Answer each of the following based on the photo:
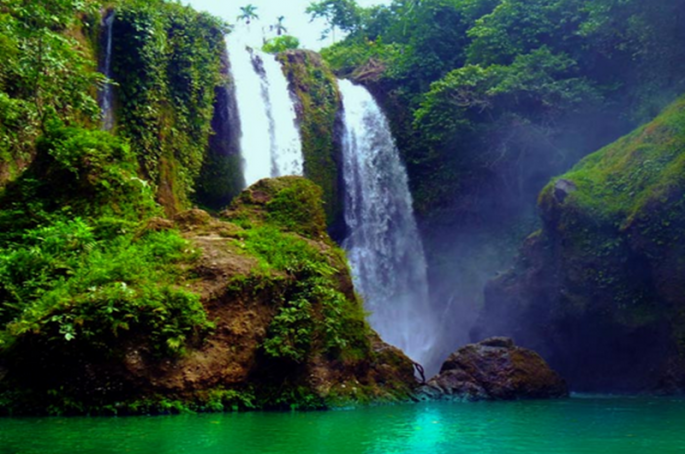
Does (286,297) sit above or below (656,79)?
below

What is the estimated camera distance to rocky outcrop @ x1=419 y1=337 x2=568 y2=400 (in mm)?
12117

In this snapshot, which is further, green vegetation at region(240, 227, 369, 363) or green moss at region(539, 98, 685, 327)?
green moss at region(539, 98, 685, 327)

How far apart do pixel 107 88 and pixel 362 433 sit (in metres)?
11.8

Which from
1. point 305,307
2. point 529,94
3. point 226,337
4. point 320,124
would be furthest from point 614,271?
point 320,124

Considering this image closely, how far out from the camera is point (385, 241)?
22562mm

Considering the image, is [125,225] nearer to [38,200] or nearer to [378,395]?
[38,200]

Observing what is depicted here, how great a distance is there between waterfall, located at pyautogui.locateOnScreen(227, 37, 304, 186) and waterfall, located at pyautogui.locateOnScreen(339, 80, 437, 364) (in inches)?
94.1

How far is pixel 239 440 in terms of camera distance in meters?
5.89

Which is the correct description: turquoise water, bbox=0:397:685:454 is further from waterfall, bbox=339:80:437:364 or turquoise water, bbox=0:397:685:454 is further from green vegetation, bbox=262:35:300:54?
green vegetation, bbox=262:35:300:54

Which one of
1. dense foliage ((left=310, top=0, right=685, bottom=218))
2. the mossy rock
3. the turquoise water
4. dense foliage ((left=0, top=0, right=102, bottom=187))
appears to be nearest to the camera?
the turquoise water

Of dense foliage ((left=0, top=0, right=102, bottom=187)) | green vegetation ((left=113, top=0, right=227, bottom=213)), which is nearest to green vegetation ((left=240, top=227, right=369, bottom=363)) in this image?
dense foliage ((left=0, top=0, right=102, bottom=187))

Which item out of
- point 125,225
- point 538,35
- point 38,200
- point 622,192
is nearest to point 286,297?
point 125,225

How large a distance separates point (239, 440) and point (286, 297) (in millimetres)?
4662

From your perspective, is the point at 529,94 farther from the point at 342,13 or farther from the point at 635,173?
the point at 342,13
